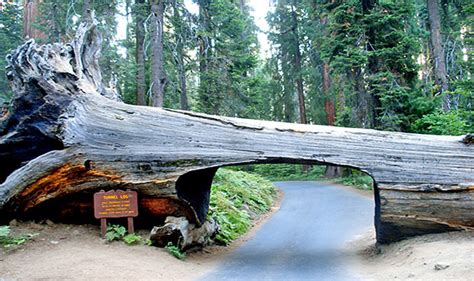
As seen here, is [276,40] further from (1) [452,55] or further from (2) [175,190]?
(2) [175,190]

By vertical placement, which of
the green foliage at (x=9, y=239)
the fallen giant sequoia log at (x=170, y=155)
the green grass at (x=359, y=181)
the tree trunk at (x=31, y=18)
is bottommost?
the green grass at (x=359, y=181)

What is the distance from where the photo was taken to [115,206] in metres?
8.53

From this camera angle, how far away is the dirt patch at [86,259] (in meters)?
6.27

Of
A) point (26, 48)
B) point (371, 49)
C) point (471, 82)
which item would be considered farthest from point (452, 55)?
point (26, 48)

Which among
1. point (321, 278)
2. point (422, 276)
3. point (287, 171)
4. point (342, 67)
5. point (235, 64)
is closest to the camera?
point (422, 276)

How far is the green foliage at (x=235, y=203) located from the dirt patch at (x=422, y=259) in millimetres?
3956

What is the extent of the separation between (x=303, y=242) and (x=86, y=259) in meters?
5.68

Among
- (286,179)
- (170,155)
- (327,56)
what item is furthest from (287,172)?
(170,155)

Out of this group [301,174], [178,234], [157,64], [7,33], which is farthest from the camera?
[301,174]

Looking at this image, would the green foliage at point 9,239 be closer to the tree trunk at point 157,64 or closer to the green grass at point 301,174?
the tree trunk at point 157,64

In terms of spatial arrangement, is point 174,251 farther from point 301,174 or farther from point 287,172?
point 287,172

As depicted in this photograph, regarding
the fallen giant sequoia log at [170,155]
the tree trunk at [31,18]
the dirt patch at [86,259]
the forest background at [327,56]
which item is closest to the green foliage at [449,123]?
the forest background at [327,56]

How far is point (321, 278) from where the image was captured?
7098 millimetres

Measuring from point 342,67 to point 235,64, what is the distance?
6.59 m
